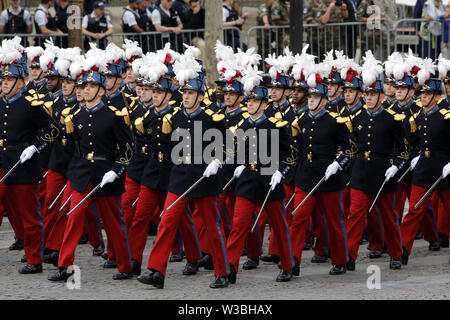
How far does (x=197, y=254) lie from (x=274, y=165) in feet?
4.23

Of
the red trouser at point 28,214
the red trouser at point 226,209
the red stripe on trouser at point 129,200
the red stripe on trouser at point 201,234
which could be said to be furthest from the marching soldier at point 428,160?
the red trouser at point 28,214

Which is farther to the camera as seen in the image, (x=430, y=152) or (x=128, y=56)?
(x=128, y=56)

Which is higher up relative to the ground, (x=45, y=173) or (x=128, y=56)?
(x=128, y=56)

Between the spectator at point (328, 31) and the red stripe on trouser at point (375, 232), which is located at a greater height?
the spectator at point (328, 31)

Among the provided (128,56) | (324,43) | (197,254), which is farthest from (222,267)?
(324,43)

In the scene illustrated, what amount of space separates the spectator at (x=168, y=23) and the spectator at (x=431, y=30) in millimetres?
4021

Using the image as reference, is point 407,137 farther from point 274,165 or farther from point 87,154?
point 87,154

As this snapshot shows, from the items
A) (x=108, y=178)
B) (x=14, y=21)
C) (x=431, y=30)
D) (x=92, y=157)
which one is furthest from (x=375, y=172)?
(x=14, y=21)

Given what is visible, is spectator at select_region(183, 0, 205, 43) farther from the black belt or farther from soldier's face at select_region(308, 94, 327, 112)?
the black belt

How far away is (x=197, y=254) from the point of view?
11211mm

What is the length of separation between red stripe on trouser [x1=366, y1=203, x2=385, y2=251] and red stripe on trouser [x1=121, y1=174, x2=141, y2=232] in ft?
8.57

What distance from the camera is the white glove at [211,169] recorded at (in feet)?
34.1

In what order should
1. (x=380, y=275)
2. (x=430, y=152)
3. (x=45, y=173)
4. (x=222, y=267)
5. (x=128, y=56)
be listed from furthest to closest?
Answer: (x=128, y=56) < (x=45, y=173) < (x=430, y=152) < (x=380, y=275) < (x=222, y=267)

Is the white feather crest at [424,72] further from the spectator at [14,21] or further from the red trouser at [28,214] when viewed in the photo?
the spectator at [14,21]
